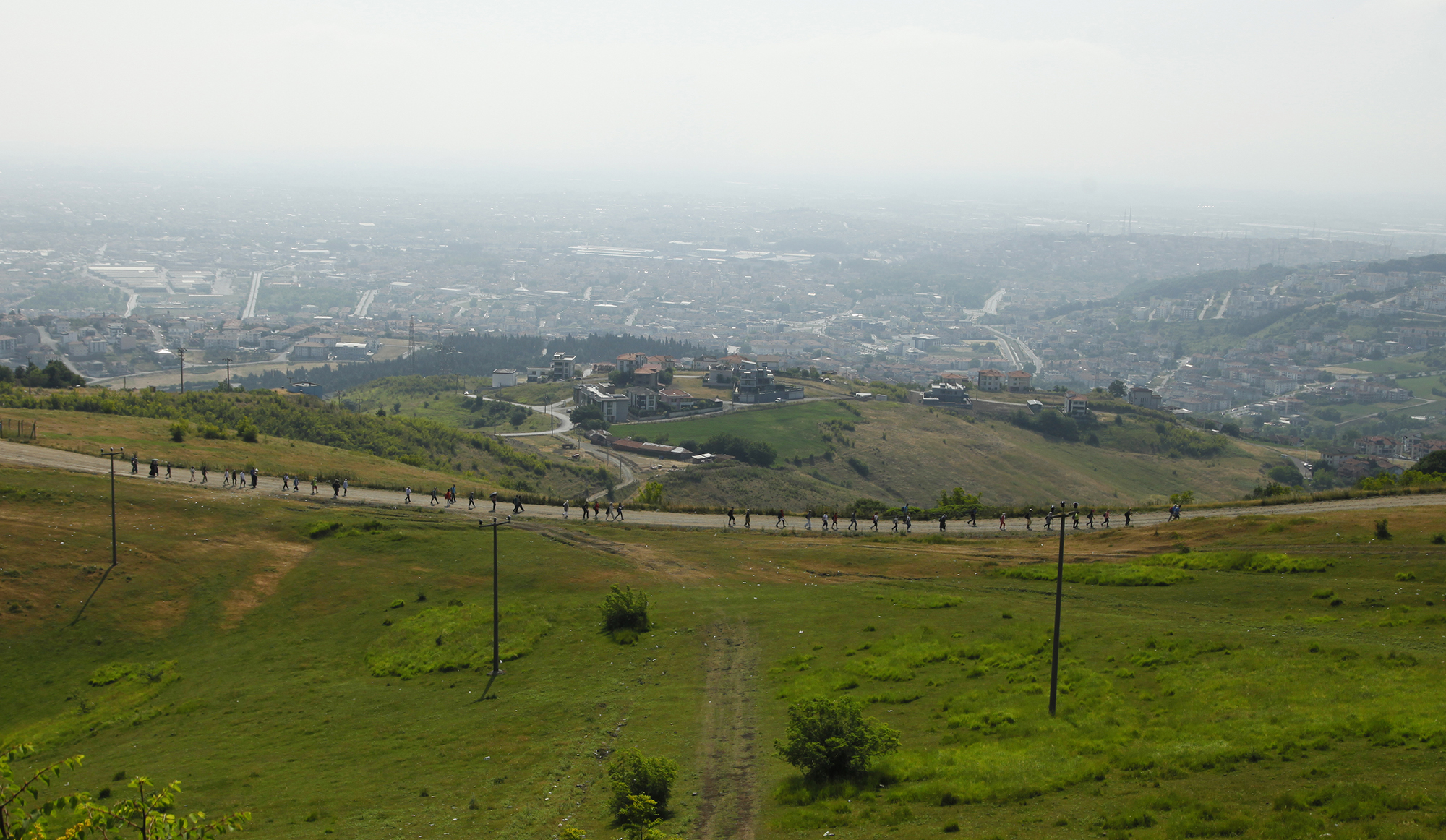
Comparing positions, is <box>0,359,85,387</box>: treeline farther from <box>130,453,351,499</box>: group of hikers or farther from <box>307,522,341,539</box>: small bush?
<box>307,522,341,539</box>: small bush

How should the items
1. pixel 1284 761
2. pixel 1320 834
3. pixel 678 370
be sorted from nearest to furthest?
pixel 1320 834 < pixel 1284 761 < pixel 678 370

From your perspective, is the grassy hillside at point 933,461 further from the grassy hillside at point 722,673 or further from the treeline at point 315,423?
the grassy hillside at point 722,673

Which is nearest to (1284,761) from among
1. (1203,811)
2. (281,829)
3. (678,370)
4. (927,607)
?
(1203,811)

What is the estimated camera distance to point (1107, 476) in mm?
97250

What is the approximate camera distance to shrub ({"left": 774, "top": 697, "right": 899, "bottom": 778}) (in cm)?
1794

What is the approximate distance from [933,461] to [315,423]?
174 feet

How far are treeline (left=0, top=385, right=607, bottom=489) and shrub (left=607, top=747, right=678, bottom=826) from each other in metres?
44.2

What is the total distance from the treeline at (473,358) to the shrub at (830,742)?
135 metres

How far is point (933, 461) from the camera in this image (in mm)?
93938

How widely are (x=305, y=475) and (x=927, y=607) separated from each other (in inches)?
1198

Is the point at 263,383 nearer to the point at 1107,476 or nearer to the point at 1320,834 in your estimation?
the point at 1107,476

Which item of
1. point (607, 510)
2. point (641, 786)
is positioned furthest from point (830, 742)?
point (607, 510)

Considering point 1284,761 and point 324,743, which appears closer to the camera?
point 1284,761

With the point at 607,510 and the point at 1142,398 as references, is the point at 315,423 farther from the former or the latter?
the point at 1142,398
